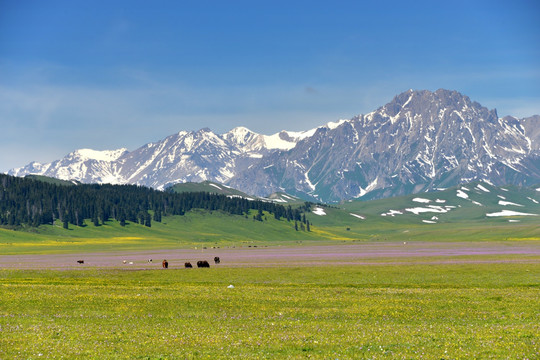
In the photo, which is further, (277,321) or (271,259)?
(271,259)

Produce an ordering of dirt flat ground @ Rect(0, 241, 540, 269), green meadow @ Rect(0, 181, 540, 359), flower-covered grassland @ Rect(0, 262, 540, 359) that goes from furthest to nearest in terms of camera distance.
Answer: dirt flat ground @ Rect(0, 241, 540, 269) → flower-covered grassland @ Rect(0, 262, 540, 359) → green meadow @ Rect(0, 181, 540, 359)

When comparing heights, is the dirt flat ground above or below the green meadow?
below

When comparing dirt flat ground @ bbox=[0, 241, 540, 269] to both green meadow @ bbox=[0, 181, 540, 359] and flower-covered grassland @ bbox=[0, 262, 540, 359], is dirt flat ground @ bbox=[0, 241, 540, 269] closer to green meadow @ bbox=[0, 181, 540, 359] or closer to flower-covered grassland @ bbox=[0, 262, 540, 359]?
flower-covered grassland @ bbox=[0, 262, 540, 359]

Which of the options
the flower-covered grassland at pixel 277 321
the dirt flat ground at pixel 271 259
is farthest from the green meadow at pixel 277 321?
the dirt flat ground at pixel 271 259

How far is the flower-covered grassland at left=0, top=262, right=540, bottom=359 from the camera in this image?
2547cm

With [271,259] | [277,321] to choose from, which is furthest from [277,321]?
[271,259]

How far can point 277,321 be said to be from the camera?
114ft

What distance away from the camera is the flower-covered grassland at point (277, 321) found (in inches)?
1003

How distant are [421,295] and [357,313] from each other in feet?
38.1

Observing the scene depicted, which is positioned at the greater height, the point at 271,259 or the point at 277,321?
the point at 277,321

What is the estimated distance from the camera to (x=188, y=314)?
3862 centimetres

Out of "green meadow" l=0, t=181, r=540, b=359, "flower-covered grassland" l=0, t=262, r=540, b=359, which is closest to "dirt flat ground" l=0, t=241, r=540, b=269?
"flower-covered grassland" l=0, t=262, r=540, b=359

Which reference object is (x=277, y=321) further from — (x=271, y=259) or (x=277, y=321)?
(x=271, y=259)

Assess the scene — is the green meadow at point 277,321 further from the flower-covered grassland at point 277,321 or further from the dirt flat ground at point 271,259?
the dirt flat ground at point 271,259
